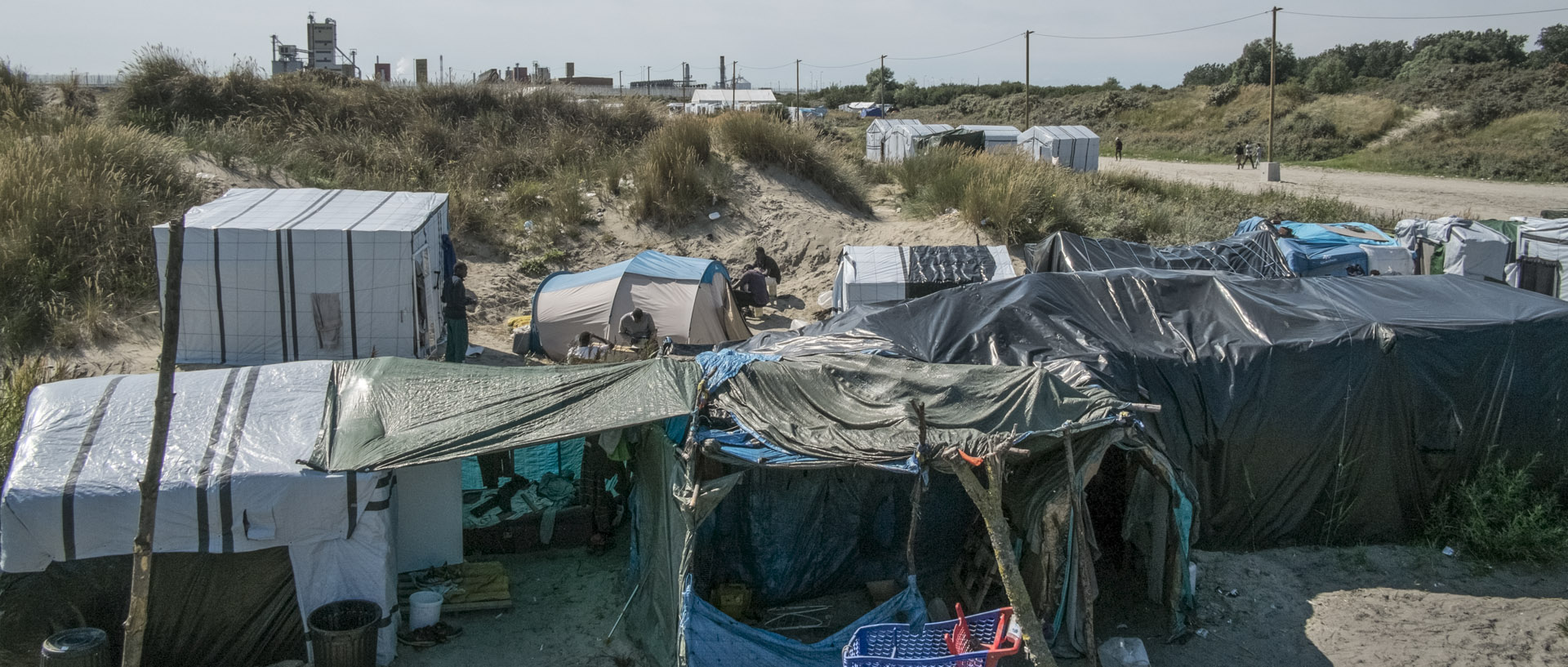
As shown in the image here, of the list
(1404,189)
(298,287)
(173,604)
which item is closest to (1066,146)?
(1404,189)

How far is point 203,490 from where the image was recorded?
6125 mm

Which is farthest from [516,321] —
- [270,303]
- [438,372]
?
[438,372]

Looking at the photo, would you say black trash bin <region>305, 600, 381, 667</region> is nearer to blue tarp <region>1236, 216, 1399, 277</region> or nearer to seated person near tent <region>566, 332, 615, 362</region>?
seated person near tent <region>566, 332, 615, 362</region>

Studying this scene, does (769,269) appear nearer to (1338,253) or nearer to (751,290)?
(751,290)

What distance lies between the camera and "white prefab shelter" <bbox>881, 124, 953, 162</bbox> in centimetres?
2880

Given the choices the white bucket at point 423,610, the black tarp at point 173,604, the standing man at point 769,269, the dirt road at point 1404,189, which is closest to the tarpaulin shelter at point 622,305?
the standing man at point 769,269

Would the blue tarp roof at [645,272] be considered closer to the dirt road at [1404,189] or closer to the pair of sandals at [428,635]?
the pair of sandals at [428,635]

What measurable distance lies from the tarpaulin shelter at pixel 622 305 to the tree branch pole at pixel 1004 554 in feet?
24.4

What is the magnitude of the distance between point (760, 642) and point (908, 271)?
744 centimetres

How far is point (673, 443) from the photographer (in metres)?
6.74

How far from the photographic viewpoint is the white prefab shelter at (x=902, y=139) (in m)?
28.8

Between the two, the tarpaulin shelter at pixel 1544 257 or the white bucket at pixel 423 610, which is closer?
the white bucket at pixel 423 610

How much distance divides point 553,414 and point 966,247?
27.0 ft

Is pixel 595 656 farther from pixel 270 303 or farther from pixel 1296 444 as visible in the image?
pixel 270 303
